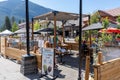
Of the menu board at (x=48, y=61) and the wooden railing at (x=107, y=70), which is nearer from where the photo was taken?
the wooden railing at (x=107, y=70)

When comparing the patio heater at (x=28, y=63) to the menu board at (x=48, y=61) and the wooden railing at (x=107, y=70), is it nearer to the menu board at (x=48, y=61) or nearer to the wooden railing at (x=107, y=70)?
the menu board at (x=48, y=61)

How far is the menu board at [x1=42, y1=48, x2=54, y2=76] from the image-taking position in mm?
7752

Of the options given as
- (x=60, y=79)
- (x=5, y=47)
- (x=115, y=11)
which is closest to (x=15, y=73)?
(x=60, y=79)

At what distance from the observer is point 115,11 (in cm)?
5350

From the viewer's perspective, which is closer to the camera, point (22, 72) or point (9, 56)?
point (22, 72)

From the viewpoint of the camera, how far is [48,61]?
7887 millimetres

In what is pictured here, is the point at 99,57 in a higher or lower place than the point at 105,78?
higher

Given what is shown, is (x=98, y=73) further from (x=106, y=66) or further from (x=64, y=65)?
(x=64, y=65)

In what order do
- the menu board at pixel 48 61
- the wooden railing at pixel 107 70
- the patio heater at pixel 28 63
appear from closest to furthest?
1. the wooden railing at pixel 107 70
2. the menu board at pixel 48 61
3. the patio heater at pixel 28 63

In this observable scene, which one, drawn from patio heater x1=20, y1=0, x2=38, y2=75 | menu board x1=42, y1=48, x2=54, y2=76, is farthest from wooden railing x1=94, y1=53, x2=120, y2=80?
patio heater x1=20, y1=0, x2=38, y2=75

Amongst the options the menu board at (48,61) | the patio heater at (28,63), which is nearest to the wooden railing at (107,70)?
the menu board at (48,61)

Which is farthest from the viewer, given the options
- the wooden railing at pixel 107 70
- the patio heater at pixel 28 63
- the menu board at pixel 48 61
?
the patio heater at pixel 28 63

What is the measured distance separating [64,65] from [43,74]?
248 cm

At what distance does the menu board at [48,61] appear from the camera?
775 centimetres
